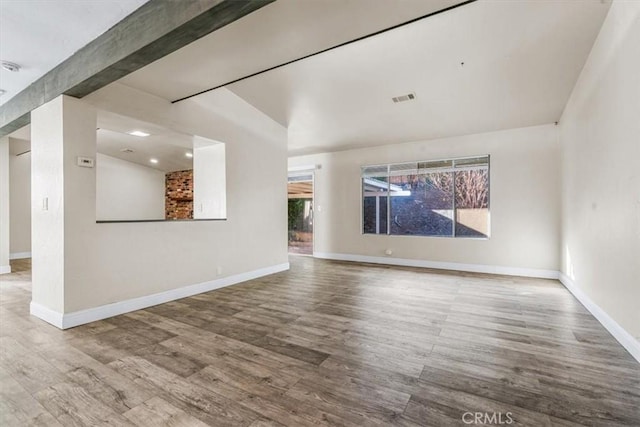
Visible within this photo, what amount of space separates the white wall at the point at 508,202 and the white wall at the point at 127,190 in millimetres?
6702

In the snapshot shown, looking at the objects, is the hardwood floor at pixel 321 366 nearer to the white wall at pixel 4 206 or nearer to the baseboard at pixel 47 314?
the baseboard at pixel 47 314

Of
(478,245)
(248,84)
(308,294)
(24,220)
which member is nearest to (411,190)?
(478,245)

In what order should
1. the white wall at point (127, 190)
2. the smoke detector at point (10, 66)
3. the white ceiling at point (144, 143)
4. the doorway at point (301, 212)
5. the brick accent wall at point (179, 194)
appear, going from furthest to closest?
the brick accent wall at point (179, 194) → the doorway at point (301, 212) → the white wall at point (127, 190) → the white ceiling at point (144, 143) → the smoke detector at point (10, 66)

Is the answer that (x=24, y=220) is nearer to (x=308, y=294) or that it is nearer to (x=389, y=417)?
(x=308, y=294)

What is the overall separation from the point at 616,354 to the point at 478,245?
11.9ft

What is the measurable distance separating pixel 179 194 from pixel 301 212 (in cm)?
385

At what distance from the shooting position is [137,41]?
2.19 metres

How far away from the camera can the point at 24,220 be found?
7.30 meters

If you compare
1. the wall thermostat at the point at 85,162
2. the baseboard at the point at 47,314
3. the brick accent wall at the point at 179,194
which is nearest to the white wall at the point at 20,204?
the brick accent wall at the point at 179,194

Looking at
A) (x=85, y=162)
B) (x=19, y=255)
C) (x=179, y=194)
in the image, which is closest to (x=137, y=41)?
(x=85, y=162)

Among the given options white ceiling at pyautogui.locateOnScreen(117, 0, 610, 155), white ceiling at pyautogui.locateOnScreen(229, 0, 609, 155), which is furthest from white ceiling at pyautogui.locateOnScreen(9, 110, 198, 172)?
white ceiling at pyautogui.locateOnScreen(229, 0, 609, 155)

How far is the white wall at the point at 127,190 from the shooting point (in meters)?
8.21

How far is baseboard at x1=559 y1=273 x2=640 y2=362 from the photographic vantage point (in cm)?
230

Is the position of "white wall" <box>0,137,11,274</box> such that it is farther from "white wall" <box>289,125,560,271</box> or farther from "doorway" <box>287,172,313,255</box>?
"white wall" <box>289,125,560,271</box>
